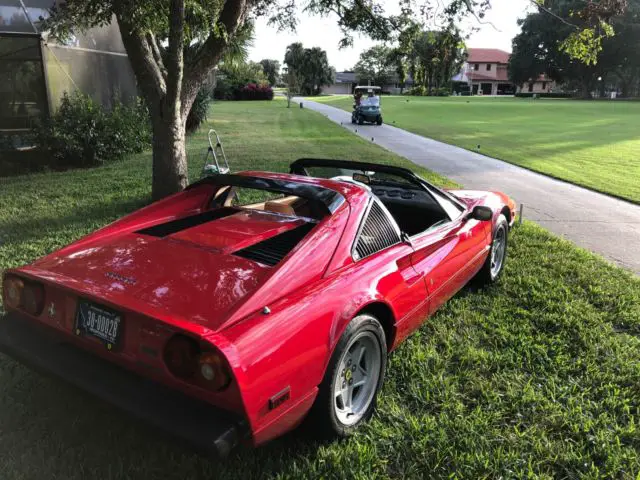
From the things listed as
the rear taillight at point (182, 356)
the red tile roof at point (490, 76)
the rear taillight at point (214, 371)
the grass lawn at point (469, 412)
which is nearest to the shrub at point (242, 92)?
the grass lawn at point (469, 412)

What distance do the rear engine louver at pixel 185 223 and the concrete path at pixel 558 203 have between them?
14.8ft

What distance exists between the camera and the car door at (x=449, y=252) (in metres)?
3.29

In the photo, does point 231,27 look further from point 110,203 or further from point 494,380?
point 494,380

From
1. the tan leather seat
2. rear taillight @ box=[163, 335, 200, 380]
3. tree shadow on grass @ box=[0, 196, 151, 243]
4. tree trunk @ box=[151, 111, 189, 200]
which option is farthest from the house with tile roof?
rear taillight @ box=[163, 335, 200, 380]

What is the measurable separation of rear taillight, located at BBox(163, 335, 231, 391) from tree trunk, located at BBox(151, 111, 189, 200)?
18.2 feet

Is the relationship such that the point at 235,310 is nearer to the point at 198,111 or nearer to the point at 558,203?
the point at 558,203

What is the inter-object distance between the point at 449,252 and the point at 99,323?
7.85 ft

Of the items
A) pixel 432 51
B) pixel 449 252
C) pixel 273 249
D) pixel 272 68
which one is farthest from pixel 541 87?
pixel 273 249

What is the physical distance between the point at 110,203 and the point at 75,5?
2799 mm

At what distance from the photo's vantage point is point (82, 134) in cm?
1067

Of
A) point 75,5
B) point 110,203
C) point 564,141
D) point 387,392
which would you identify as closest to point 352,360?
point 387,392

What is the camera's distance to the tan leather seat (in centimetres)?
340

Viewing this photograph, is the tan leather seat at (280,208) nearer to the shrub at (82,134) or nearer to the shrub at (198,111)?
the shrub at (82,134)

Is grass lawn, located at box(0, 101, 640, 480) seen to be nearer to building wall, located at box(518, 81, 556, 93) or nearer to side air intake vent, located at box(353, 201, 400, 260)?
side air intake vent, located at box(353, 201, 400, 260)
